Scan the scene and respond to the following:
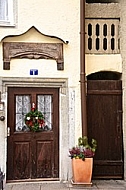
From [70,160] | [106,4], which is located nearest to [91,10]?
[106,4]

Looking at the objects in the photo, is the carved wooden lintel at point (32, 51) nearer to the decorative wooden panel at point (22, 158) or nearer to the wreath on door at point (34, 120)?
the wreath on door at point (34, 120)

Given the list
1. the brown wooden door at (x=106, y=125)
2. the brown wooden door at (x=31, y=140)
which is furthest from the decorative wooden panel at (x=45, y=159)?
the brown wooden door at (x=106, y=125)

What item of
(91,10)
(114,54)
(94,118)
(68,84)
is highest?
(91,10)

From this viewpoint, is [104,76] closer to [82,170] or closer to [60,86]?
[60,86]

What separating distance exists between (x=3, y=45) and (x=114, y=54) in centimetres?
270

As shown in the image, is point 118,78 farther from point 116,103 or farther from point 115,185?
point 115,185

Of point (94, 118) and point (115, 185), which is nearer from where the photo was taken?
point (115, 185)

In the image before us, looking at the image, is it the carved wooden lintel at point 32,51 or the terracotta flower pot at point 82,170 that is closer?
the terracotta flower pot at point 82,170

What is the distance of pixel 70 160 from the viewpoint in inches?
363

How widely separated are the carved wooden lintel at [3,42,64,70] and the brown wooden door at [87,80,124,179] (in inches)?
41.7

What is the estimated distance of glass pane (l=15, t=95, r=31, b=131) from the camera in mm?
9352

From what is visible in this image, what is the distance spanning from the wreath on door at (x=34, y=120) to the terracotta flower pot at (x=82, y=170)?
1218mm

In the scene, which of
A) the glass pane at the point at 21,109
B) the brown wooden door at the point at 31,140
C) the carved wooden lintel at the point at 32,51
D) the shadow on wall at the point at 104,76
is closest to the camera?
the carved wooden lintel at the point at 32,51

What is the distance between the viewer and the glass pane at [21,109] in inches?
368
